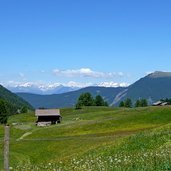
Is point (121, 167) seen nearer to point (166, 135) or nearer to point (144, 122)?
point (166, 135)

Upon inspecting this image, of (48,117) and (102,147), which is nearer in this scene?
(102,147)

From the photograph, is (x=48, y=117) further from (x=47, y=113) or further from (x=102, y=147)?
(x=102, y=147)

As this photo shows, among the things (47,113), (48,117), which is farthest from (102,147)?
(47,113)

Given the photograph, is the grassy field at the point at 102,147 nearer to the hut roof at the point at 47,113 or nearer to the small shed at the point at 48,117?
the small shed at the point at 48,117

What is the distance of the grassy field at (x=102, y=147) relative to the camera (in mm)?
18191

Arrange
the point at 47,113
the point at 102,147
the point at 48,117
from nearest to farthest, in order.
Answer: the point at 102,147 < the point at 48,117 < the point at 47,113

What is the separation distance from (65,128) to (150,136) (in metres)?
63.0

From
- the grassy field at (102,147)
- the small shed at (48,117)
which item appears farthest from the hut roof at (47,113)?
the grassy field at (102,147)

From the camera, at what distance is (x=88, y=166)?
1822cm

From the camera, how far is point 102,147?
42.6 m

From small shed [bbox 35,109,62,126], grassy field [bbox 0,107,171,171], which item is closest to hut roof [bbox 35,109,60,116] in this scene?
small shed [bbox 35,109,62,126]

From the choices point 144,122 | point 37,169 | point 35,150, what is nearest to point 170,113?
point 144,122

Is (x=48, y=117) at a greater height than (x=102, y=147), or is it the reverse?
(x=48, y=117)

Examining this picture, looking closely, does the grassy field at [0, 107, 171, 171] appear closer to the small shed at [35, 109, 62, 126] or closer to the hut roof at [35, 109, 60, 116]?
the small shed at [35, 109, 62, 126]
